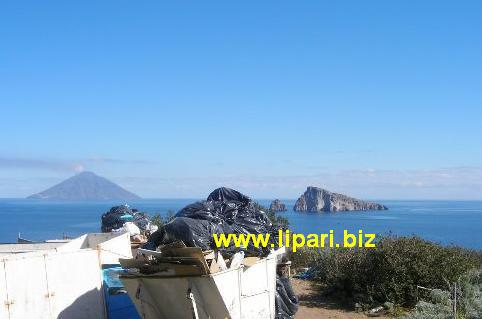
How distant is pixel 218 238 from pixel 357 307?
4.39 m

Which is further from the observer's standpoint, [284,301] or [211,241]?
[284,301]

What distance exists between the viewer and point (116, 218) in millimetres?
14977

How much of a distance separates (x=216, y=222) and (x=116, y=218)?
6.53 m

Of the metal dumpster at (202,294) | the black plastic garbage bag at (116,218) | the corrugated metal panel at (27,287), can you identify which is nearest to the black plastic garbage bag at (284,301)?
the metal dumpster at (202,294)

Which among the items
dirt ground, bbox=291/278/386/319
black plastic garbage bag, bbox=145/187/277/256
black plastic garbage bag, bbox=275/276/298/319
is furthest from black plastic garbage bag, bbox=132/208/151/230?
black plastic garbage bag, bbox=275/276/298/319

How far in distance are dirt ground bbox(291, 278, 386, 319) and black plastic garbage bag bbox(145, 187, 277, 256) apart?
1971 millimetres

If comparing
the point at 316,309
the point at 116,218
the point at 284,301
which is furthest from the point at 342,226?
the point at 284,301

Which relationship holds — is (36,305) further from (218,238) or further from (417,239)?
(417,239)

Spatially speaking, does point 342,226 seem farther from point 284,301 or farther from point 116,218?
point 284,301

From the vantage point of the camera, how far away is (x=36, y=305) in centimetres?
787

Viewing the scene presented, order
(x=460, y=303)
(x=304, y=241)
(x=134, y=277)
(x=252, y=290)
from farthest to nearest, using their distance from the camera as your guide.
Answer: (x=304, y=241), (x=460, y=303), (x=252, y=290), (x=134, y=277)

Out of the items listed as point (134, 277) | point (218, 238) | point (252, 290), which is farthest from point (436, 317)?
point (134, 277)

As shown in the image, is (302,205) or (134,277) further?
(302,205)

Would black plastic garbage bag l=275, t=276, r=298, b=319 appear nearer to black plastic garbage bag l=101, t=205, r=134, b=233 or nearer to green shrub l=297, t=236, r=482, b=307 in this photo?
green shrub l=297, t=236, r=482, b=307
